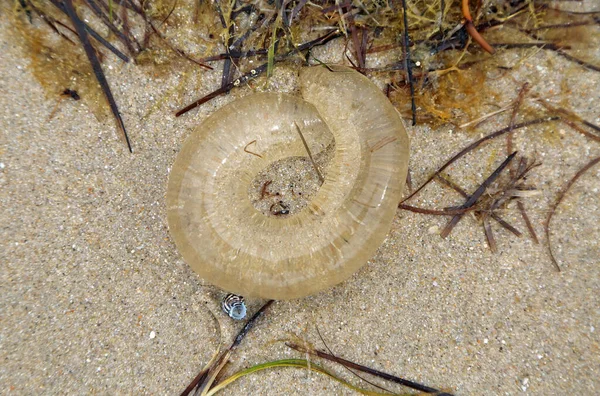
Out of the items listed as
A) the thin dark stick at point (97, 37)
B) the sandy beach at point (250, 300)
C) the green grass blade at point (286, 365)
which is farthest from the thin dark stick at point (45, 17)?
the green grass blade at point (286, 365)

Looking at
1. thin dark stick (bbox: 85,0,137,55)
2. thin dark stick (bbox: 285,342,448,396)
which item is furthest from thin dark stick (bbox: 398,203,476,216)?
thin dark stick (bbox: 85,0,137,55)

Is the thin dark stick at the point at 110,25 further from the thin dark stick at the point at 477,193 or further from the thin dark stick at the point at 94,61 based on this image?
the thin dark stick at the point at 477,193

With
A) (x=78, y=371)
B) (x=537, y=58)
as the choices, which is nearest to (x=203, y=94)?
(x=78, y=371)

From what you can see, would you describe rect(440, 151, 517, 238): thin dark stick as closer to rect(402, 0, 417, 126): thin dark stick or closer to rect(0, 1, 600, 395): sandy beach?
rect(0, 1, 600, 395): sandy beach

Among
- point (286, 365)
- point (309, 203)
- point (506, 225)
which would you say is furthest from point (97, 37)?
point (506, 225)

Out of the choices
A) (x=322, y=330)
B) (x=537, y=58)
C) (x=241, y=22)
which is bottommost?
(x=322, y=330)

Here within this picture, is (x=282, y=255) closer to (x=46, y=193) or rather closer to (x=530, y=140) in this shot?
(x=46, y=193)
